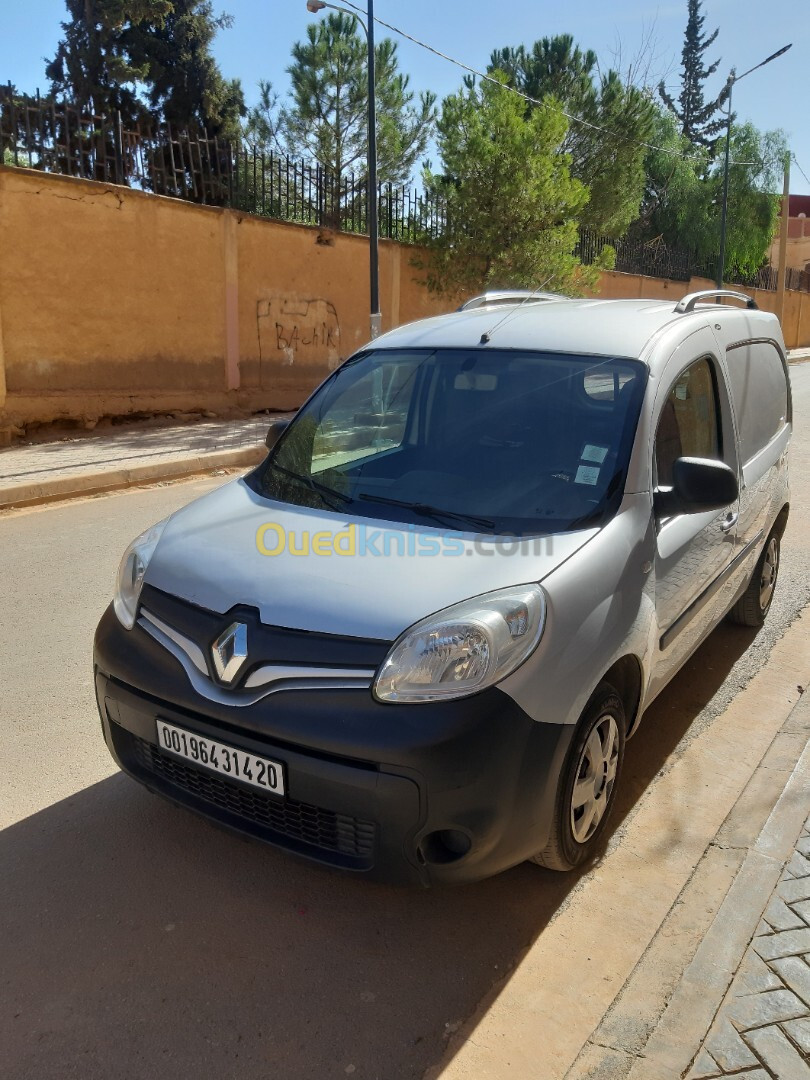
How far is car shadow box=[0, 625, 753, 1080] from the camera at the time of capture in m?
2.17

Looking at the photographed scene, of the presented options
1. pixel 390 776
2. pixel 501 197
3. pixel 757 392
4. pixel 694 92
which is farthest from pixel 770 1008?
pixel 694 92

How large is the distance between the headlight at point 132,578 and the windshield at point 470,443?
1.60ft

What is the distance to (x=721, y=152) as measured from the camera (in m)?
44.7

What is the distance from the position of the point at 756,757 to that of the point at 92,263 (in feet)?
34.2

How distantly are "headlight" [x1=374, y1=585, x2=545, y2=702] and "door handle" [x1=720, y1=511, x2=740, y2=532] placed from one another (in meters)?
1.67

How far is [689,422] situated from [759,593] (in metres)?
1.85

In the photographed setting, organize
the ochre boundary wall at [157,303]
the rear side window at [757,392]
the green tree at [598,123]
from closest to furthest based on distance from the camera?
the rear side window at [757,392] → the ochre boundary wall at [157,303] → the green tree at [598,123]

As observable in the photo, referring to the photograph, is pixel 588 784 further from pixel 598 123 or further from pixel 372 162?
pixel 598 123

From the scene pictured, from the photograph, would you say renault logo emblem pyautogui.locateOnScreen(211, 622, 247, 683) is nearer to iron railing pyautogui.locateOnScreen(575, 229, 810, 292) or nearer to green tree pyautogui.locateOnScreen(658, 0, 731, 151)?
iron railing pyautogui.locateOnScreen(575, 229, 810, 292)

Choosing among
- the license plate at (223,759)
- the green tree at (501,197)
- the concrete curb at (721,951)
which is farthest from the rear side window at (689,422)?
the green tree at (501,197)

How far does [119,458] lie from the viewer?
9.70 meters

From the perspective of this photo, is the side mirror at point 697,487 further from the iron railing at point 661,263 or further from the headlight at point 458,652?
the iron railing at point 661,263

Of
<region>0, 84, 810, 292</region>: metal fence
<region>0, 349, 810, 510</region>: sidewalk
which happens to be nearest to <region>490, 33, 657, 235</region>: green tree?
<region>0, 84, 810, 292</region>: metal fence

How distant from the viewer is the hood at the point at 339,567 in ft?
7.95
